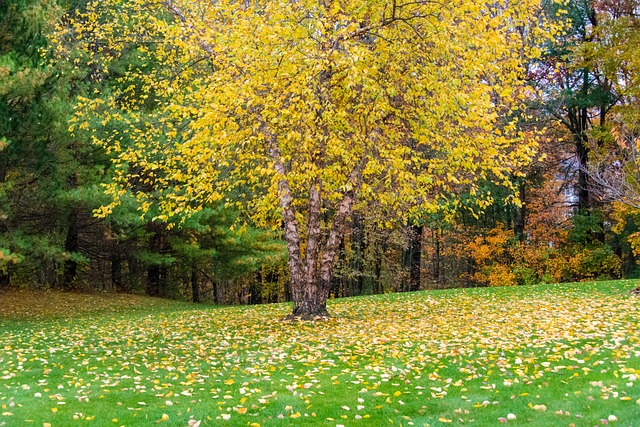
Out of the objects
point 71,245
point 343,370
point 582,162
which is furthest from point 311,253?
point 582,162

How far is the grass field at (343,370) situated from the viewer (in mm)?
5812

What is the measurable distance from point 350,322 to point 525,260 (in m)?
18.0

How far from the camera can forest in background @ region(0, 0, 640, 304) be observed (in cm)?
1548

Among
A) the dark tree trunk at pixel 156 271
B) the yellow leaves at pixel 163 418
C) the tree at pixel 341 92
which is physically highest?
the tree at pixel 341 92

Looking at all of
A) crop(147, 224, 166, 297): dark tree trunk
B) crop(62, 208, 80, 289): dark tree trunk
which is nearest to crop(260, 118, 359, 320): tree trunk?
crop(62, 208, 80, 289): dark tree trunk

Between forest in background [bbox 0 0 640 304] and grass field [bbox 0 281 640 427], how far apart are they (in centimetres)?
285

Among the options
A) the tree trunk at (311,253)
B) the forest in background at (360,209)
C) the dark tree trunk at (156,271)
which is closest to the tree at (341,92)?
the tree trunk at (311,253)

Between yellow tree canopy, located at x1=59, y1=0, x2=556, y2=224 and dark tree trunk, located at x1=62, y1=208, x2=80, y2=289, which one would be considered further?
dark tree trunk, located at x1=62, y1=208, x2=80, y2=289

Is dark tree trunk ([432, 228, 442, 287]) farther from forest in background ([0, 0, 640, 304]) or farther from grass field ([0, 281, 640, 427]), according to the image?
grass field ([0, 281, 640, 427])

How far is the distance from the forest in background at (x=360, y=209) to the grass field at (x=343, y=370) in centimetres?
285

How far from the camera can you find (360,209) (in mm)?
20047

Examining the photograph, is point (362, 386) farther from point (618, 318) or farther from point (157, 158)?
point (157, 158)

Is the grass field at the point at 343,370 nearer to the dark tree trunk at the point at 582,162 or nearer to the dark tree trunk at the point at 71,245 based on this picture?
the dark tree trunk at the point at 71,245

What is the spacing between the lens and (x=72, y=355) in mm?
9820
